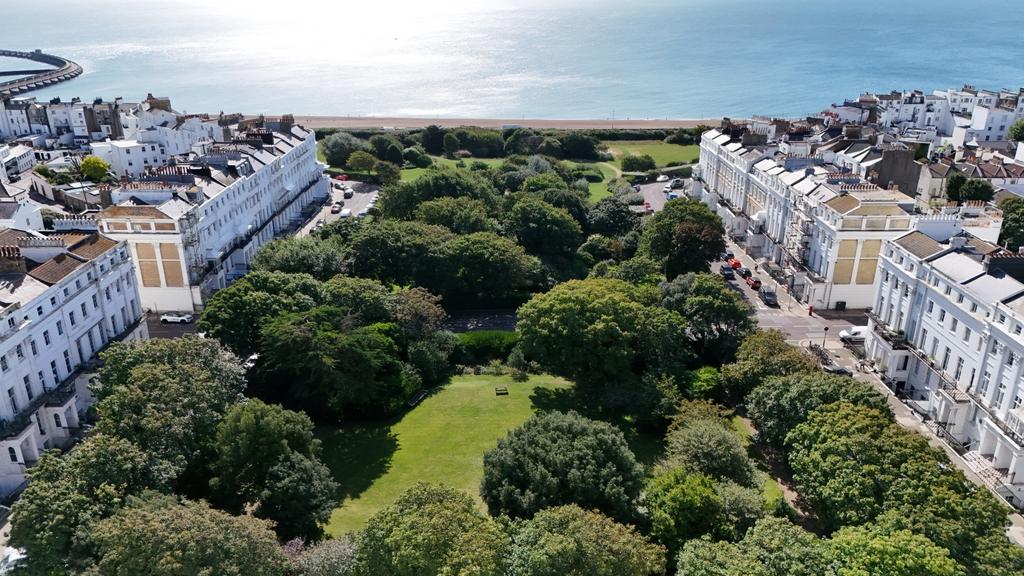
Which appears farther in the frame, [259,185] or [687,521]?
[259,185]

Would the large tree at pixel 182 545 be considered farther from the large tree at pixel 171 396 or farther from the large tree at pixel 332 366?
the large tree at pixel 332 366

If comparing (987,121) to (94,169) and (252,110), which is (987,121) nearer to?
(94,169)

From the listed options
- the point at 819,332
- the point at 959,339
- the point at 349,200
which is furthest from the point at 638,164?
the point at 959,339

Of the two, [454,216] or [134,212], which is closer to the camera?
[134,212]

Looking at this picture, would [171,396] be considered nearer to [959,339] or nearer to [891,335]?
[959,339]

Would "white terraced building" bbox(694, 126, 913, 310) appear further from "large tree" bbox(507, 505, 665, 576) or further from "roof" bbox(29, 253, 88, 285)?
"roof" bbox(29, 253, 88, 285)

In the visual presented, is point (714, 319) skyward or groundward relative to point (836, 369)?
skyward

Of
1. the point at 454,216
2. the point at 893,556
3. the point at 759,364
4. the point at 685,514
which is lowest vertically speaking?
the point at 685,514

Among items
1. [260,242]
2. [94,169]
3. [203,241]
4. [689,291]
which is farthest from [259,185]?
[689,291]
